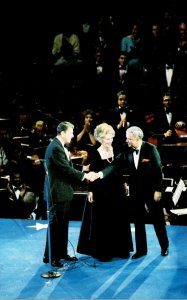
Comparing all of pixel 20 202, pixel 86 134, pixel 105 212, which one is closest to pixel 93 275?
pixel 105 212

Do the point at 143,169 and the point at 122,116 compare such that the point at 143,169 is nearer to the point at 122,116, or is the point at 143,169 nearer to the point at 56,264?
the point at 56,264

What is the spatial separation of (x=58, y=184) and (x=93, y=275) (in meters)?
1.17

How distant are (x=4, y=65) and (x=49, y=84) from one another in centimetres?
160

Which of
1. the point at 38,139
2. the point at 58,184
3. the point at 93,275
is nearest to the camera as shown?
the point at 93,275

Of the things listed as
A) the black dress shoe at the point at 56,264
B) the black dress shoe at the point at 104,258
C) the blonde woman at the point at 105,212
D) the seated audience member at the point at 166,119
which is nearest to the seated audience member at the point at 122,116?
the seated audience member at the point at 166,119

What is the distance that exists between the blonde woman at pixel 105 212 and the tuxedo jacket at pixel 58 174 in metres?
0.36

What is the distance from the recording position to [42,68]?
1205 cm

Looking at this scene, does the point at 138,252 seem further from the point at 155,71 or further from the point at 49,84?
the point at 49,84

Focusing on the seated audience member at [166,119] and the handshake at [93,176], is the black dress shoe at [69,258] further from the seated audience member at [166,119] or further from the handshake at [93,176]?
the seated audience member at [166,119]

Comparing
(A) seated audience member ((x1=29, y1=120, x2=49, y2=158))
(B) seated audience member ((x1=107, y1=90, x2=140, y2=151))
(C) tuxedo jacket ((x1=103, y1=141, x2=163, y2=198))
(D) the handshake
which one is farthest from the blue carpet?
(B) seated audience member ((x1=107, y1=90, x2=140, y2=151))

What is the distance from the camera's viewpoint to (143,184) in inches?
241

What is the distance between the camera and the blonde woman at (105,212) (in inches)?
237

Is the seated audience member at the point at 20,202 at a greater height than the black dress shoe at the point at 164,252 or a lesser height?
greater

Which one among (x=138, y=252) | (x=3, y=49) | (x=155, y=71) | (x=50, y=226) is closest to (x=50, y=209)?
(x=50, y=226)
